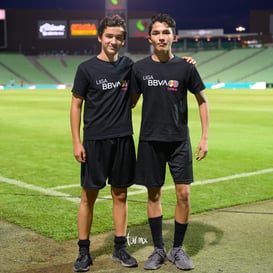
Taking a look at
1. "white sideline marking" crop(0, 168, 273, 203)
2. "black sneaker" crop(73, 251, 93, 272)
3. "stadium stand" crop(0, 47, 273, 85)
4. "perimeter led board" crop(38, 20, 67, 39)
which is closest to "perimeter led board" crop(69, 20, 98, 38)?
"perimeter led board" crop(38, 20, 67, 39)

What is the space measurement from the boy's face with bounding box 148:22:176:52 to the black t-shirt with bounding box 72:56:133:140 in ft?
0.97

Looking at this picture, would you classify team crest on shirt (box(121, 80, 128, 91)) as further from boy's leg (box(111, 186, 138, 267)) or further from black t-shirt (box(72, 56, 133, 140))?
boy's leg (box(111, 186, 138, 267))

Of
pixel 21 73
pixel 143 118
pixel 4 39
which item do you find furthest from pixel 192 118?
pixel 4 39

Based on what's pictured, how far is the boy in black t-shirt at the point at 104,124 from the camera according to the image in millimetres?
4227

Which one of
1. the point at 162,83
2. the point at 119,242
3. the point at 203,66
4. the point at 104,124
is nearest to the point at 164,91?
the point at 162,83

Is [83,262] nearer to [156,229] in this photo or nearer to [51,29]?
[156,229]

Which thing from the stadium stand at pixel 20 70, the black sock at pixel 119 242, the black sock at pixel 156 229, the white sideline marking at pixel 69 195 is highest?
the black sock at pixel 156 229

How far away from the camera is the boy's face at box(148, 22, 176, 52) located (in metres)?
4.24

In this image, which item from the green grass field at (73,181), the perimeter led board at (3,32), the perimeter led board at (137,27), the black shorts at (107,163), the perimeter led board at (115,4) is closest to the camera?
the black shorts at (107,163)

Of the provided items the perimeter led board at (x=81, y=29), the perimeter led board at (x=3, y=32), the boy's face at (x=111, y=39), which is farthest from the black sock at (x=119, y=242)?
the perimeter led board at (x=81, y=29)

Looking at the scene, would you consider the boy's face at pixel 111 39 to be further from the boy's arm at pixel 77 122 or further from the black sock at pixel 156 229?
the black sock at pixel 156 229

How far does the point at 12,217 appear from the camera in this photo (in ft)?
19.3

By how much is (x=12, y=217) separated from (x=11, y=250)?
124cm

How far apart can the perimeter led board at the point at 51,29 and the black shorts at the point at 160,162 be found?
81.1 metres
